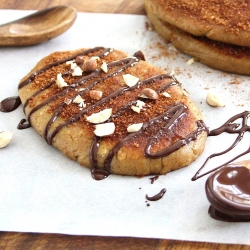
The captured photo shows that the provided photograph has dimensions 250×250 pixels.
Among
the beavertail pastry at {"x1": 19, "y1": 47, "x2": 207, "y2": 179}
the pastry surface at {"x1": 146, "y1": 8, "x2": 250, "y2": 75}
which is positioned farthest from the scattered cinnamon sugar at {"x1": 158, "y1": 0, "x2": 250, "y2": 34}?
the beavertail pastry at {"x1": 19, "y1": 47, "x2": 207, "y2": 179}

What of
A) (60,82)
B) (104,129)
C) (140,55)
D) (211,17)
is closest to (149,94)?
(104,129)

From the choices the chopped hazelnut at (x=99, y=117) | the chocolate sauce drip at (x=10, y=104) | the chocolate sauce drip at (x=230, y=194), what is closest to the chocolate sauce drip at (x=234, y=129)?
the chocolate sauce drip at (x=230, y=194)

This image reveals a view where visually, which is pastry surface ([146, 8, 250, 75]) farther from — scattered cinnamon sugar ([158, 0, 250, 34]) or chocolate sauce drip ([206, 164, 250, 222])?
chocolate sauce drip ([206, 164, 250, 222])

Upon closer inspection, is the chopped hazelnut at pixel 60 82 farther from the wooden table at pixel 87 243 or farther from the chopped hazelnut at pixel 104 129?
the wooden table at pixel 87 243

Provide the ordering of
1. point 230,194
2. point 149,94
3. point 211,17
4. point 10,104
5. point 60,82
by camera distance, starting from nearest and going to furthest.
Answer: point 230,194, point 149,94, point 60,82, point 10,104, point 211,17

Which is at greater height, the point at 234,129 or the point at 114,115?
the point at 114,115

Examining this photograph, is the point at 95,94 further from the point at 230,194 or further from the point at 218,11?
the point at 218,11
